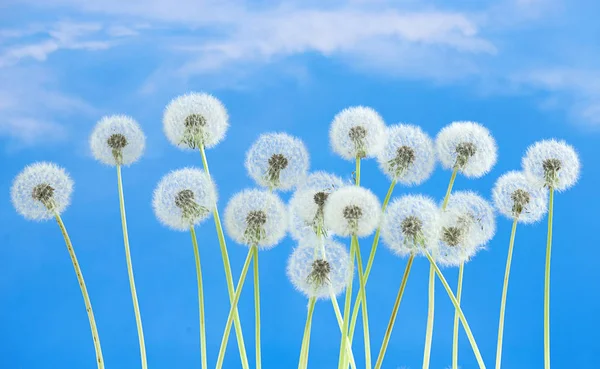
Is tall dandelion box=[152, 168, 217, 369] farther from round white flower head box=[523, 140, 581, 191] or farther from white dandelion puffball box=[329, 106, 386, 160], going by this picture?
round white flower head box=[523, 140, 581, 191]

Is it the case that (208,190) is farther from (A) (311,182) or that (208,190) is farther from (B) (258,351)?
(B) (258,351)

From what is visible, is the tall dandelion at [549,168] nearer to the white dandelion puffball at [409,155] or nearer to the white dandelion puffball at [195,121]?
the white dandelion puffball at [409,155]

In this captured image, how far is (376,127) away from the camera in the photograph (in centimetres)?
251

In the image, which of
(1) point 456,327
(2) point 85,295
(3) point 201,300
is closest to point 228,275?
(3) point 201,300

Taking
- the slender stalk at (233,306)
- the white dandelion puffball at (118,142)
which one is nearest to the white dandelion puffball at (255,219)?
the slender stalk at (233,306)

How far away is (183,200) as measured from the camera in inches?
90.7

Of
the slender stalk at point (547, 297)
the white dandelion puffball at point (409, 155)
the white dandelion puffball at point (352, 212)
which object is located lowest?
the white dandelion puffball at point (352, 212)

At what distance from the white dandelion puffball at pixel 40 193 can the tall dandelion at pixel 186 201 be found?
1.43 feet

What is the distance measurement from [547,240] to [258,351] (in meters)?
0.97

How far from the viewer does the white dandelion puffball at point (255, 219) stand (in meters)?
2.21

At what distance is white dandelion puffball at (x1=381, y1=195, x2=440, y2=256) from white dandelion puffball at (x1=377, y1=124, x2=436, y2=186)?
0.30 metres

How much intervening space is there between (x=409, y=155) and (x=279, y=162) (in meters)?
0.41

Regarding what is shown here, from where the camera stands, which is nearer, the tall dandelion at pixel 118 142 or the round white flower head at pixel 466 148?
the round white flower head at pixel 466 148

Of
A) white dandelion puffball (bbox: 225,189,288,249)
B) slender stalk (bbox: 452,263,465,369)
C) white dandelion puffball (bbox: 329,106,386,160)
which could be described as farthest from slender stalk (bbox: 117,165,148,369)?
slender stalk (bbox: 452,263,465,369)
